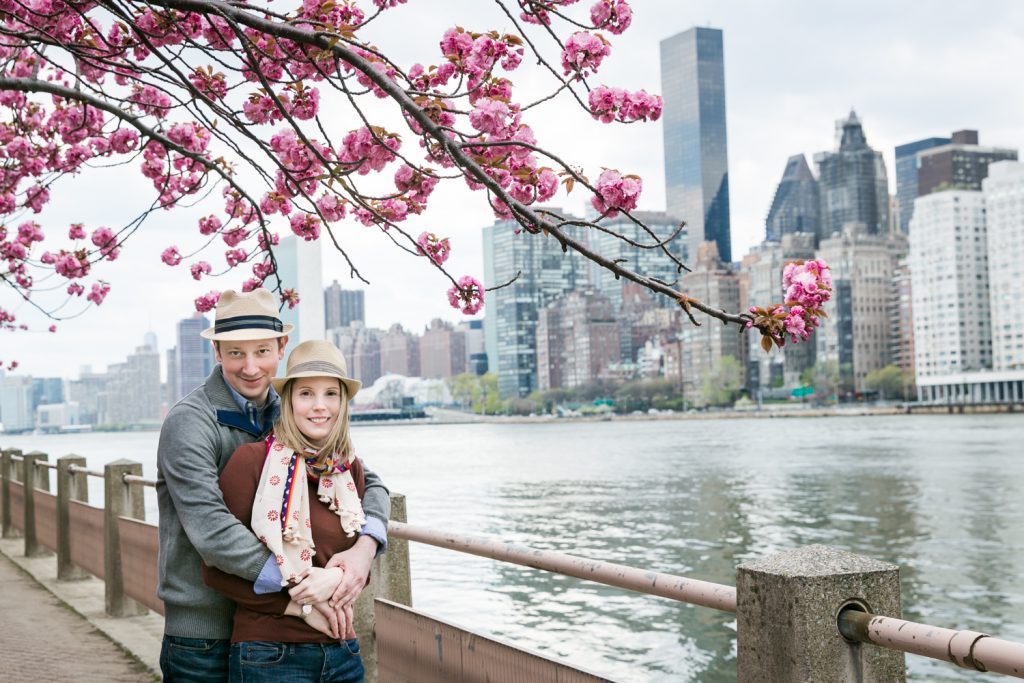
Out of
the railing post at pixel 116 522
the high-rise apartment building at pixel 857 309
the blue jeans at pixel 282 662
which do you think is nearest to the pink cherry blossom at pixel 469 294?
the blue jeans at pixel 282 662

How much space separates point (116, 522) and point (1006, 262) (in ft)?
561

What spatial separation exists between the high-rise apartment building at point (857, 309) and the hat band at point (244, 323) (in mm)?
158567

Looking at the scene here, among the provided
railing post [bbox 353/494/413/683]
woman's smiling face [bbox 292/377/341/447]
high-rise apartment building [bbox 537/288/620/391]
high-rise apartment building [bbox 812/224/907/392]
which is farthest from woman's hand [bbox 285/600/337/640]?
high-rise apartment building [bbox 537/288/620/391]

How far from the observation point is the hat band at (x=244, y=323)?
3188 mm

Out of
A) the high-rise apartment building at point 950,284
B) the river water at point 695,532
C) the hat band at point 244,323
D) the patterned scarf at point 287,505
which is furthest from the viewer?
the high-rise apartment building at point 950,284

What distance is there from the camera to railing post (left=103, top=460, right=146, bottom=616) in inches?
310

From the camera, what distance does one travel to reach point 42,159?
385 inches

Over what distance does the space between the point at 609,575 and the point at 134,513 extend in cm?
542

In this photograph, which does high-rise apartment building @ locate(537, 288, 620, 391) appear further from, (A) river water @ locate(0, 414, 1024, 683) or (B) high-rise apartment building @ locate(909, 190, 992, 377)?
(A) river water @ locate(0, 414, 1024, 683)

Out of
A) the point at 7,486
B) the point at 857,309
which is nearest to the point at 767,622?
the point at 7,486

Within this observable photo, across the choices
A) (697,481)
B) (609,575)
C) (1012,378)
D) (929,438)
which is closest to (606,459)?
(697,481)

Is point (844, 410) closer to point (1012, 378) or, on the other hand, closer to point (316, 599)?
point (1012, 378)

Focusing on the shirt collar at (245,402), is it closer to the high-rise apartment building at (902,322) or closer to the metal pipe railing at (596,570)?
the metal pipe railing at (596,570)

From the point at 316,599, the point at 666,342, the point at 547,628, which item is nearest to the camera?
the point at 316,599
